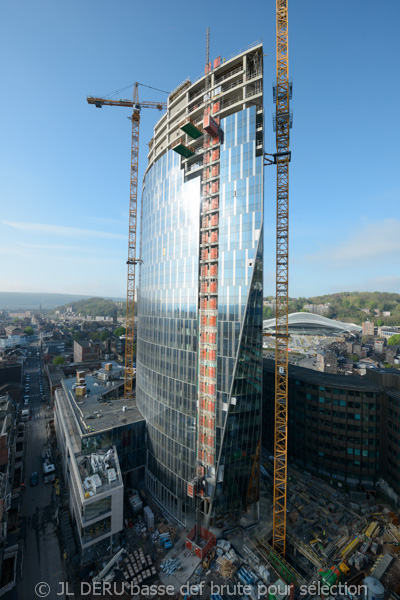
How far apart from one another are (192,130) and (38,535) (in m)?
73.9

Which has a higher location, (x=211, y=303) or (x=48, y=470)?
(x=211, y=303)

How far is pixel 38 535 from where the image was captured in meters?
43.0

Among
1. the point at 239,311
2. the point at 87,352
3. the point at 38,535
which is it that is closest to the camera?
the point at 239,311

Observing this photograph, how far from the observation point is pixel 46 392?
110562 mm

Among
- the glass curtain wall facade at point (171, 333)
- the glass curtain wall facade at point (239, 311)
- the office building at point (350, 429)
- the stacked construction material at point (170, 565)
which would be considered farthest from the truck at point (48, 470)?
the office building at point (350, 429)

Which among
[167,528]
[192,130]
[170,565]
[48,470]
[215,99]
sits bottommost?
[167,528]

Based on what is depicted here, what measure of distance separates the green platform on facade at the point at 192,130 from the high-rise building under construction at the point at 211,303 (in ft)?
0.96

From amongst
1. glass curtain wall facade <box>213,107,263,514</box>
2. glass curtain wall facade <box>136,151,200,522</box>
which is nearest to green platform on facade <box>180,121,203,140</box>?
glass curtain wall facade <box>213,107,263,514</box>

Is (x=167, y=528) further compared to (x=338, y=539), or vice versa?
(x=167, y=528)

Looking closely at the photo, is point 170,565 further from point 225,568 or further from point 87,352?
point 87,352

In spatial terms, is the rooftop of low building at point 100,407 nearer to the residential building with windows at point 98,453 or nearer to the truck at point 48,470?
the residential building with windows at point 98,453

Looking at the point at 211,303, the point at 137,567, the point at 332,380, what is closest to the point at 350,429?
the point at 332,380

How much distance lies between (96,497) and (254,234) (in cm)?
4611

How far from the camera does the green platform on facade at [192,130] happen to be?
46.8 m
